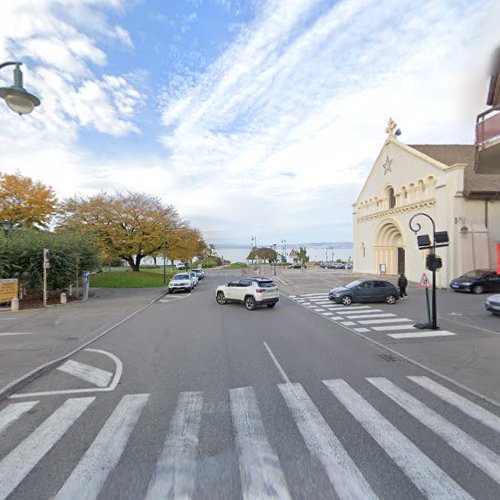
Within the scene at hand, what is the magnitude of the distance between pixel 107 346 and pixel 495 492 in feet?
28.1

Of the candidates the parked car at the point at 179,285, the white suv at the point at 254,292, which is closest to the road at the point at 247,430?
the white suv at the point at 254,292

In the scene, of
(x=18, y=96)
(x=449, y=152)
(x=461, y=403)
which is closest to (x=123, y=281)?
(x=18, y=96)

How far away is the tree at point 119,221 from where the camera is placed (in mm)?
28500

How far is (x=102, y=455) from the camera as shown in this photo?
11.1ft

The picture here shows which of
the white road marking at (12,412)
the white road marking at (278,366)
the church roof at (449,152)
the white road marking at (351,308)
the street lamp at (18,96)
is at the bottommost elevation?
the white road marking at (351,308)

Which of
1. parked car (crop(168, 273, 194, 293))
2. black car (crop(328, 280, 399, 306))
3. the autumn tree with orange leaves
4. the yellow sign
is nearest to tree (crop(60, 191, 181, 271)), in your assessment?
the autumn tree with orange leaves

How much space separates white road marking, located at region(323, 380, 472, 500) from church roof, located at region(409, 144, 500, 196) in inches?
868

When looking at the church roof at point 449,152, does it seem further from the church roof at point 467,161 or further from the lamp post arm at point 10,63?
the lamp post arm at point 10,63

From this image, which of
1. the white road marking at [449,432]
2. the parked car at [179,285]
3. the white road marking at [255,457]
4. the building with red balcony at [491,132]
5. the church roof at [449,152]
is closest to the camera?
the white road marking at [255,457]

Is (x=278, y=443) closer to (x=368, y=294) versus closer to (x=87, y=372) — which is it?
(x=87, y=372)

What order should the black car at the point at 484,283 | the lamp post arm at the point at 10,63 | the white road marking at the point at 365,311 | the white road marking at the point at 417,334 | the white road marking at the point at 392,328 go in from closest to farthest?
1. the lamp post arm at the point at 10,63
2. the white road marking at the point at 417,334
3. the white road marking at the point at 392,328
4. the white road marking at the point at 365,311
5. the black car at the point at 484,283

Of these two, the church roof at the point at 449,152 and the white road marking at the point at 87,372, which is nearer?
the white road marking at the point at 87,372

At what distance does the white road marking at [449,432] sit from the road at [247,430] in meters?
0.02

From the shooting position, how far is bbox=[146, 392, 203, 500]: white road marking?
284 cm
